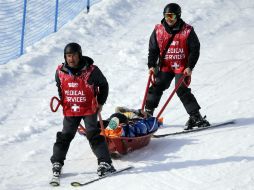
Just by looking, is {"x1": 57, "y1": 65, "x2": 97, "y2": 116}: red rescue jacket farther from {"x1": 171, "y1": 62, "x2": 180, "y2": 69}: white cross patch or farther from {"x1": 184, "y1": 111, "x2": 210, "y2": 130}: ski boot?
{"x1": 184, "y1": 111, "x2": 210, "y2": 130}: ski boot

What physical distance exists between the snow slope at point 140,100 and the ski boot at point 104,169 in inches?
6.9

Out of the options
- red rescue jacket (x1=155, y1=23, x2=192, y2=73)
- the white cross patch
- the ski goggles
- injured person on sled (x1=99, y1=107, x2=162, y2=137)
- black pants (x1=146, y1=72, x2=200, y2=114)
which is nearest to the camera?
injured person on sled (x1=99, y1=107, x2=162, y2=137)

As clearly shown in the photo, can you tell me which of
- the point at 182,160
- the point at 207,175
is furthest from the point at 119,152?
the point at 207,175

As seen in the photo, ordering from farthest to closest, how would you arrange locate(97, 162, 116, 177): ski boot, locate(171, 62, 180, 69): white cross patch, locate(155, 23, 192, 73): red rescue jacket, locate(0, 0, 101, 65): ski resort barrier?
locate(0, 0, 101, 65): ski resort barrier < locate(171, 62, 180, 69): white cross patch < locate(155, 23, 192, 73): red rescue jacket < locate(97, 162, 116, 177): ski boot

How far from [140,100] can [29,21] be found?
703 centimetres

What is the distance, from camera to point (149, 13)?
1595cm

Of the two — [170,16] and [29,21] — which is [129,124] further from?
[29,21]

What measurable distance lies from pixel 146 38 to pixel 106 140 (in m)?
6.49

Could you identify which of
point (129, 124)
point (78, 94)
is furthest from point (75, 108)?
point (129, 124)

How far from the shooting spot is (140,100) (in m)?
10.5

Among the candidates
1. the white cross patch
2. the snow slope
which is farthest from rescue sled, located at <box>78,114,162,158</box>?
the white cross patch

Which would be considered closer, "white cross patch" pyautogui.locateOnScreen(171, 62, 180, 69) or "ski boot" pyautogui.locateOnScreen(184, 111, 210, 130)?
"white cross patch" pyautogui.locateOnScreen(171, 62, 180, 69)

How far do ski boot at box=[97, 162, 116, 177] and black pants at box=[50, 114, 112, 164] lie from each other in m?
0.05

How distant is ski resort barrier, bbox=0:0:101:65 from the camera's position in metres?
14.1
